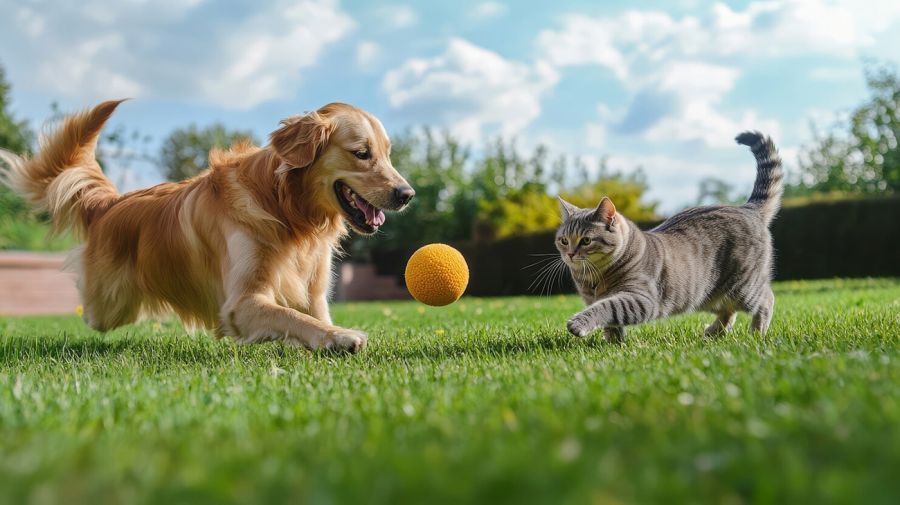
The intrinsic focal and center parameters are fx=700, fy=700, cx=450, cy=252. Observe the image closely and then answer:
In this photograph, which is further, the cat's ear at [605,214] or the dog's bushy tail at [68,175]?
the dog's bushy tail at [68,175]

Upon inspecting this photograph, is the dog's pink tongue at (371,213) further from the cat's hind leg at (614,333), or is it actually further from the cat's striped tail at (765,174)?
the cat's striped tail at (765,174)

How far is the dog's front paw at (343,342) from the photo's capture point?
12.7 feet

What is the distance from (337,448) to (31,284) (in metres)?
17.3

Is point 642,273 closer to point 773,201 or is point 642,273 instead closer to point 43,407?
point 773,201

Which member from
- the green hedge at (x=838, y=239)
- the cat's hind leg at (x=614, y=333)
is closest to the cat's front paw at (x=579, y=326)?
the cat's hind leg at (x=614, y=333)

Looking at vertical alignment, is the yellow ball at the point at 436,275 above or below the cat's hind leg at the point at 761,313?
above

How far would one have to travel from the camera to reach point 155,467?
1454mm

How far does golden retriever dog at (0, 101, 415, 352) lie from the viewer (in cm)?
430

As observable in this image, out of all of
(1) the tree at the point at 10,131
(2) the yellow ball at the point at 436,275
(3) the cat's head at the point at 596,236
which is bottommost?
(2) the yellow ball at the point at 436,275

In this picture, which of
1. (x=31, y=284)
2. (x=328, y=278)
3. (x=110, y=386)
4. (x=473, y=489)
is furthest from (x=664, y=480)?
(x=31, y=284)

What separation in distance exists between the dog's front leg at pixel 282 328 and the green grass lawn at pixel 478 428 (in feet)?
0.82

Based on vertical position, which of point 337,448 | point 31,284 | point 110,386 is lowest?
point 31,284

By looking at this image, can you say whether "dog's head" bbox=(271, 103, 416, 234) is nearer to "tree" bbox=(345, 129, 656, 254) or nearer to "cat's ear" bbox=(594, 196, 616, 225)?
"cat's ear" bbox=(594, 196, 616, 225)

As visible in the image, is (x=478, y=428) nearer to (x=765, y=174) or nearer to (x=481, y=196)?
(x=765, y=174)
